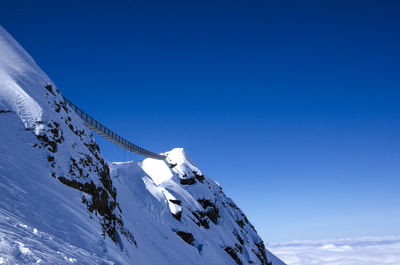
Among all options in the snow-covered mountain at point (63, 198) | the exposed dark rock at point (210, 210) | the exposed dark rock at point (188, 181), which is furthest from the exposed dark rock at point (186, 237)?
the exposed dark rock at point (188, 181)

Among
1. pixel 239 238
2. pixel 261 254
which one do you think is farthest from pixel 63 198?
pixel 261 254

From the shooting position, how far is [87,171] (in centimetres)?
1764

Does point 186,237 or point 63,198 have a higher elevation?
point 63,198

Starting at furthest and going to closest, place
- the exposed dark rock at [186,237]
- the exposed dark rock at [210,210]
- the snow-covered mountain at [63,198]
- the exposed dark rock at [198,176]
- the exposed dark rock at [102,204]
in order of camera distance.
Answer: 1. the exposed dark rock at [198,176]
2. the exposed dark rock at [210,210]
3. the exposed dark rock at [186,237]
4. the exposed dark rock at [102,204]
5. the snow-covered mountain at [63,198]

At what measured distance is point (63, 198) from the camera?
13383 mm

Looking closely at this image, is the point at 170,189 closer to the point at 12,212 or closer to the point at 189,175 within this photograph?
the point at 189,175

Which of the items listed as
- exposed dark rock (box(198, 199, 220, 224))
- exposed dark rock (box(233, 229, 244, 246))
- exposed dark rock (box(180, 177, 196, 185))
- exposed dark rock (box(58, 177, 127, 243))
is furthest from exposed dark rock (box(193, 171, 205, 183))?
exposed dark rock (box(58, 177, 127, 243))

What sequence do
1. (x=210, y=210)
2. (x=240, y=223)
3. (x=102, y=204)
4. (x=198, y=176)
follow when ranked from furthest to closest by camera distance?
(x=240, y=223) < (x=198, y=176) < (x=210, y=210) < (x=102, y=204)

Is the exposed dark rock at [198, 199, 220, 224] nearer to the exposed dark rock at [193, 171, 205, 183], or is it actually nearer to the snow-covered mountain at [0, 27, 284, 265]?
the exposed dark rock at [193, 171, 205, 183]

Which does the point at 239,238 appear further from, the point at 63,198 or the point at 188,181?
the point at 63,198

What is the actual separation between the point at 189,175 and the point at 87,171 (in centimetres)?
3149

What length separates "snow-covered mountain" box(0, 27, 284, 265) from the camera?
30.2 feet

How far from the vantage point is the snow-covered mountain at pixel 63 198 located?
30.2 feet

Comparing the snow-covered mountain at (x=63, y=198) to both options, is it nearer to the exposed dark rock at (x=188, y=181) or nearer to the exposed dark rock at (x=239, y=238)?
the exposed dark rock at (x=188, y=181)
